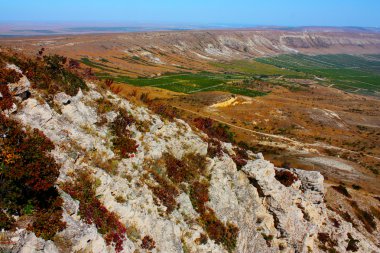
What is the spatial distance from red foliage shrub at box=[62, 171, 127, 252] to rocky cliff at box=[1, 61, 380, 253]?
0.05 m

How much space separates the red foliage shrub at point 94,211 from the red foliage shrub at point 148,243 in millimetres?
1251

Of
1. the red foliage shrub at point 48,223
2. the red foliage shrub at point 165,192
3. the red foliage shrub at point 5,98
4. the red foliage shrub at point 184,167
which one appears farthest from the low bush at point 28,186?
the red foliage shrub at point 184,167

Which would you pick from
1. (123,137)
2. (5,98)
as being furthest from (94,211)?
(5,98)

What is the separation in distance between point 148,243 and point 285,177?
1898 cm

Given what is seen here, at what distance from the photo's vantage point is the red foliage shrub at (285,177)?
30422 mm

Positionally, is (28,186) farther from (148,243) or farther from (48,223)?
(148,243)

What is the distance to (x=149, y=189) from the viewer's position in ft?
58.3

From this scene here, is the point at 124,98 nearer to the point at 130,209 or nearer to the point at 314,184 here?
the point at 130,209

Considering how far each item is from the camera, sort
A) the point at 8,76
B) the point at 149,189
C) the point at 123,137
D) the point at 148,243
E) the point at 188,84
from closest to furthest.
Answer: the point at 148,243, the point at 8,76, the point at 149,189, the point at 123,137, the point at 188,84

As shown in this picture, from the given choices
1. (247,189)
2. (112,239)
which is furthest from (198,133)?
(112,239)

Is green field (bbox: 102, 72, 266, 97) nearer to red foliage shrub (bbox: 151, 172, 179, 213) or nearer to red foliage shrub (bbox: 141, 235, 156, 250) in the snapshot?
red foliage shrub (bbox: 151, 172, 179, 213)

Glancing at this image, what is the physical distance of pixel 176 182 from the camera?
2000 cm

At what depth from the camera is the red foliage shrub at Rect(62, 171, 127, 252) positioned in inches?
542

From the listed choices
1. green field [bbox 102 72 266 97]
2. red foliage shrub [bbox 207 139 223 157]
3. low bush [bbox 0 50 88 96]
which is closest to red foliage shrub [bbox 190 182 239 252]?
red foliage shrub [bbox 207 139 223 157]
